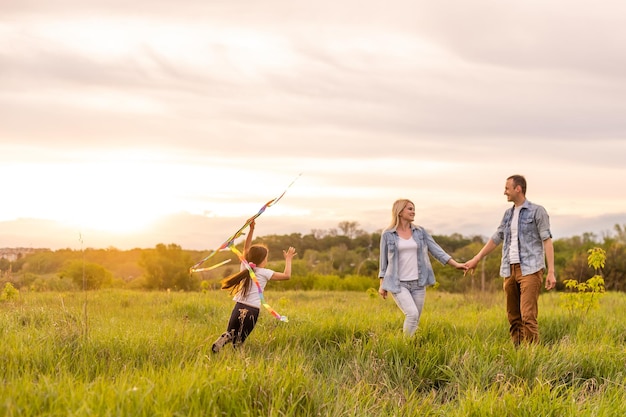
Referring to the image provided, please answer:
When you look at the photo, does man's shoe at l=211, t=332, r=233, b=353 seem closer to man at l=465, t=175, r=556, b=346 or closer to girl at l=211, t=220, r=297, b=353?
girl at l=211, t=220, r=297, b=353

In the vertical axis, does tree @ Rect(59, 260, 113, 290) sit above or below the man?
below

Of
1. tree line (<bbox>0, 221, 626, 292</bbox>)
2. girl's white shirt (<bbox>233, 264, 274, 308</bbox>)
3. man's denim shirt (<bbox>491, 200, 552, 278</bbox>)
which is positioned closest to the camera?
girl's white shirt (<bbox>233, 264, 274, 308</bbox>)

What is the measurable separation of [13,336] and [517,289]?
6.60 meters

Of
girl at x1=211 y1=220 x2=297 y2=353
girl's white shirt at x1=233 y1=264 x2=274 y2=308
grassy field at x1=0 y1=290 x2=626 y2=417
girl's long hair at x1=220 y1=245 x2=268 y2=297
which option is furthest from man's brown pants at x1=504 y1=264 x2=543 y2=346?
girl's long hair at x1=220 y1=245 x2=268 y2=297

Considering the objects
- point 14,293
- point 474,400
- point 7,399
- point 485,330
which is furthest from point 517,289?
point 14,293

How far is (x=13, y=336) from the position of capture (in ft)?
23.1

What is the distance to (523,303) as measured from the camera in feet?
28.9

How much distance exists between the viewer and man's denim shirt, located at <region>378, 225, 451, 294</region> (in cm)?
888

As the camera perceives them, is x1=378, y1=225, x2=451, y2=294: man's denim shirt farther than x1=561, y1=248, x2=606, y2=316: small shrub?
No

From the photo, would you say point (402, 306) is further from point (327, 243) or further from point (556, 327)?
point (327, 243)

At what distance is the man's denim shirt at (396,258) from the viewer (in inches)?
350

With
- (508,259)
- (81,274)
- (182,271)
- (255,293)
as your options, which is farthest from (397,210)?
(182,271)

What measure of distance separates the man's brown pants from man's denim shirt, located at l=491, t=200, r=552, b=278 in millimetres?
110

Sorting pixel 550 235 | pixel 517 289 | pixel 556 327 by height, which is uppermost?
pixel 550 235
